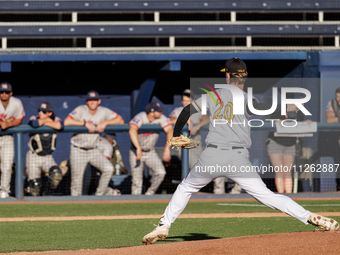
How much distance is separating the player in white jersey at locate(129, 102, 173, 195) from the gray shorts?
164 centimetres

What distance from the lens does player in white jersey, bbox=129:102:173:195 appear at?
8.77 meters

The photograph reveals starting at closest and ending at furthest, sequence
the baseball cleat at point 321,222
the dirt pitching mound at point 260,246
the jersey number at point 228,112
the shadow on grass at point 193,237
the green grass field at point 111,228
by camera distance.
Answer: the dirt pitching mound at point 260,246, the baseball cleat at point 321,222, the jersey number at point 228,112, the green grass field at point 111,228, the shadow on grass at point 193,237

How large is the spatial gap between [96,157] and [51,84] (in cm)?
383

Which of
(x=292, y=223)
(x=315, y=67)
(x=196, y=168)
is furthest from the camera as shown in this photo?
(x=315, y=67)

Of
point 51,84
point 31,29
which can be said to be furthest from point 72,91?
point 31,29

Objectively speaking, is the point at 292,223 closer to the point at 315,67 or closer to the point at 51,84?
the point at 315,67

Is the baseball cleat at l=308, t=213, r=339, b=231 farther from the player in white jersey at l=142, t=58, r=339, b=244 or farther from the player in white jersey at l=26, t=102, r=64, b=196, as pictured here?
the player in white jersey at l=26, t=102, r=64, b=196

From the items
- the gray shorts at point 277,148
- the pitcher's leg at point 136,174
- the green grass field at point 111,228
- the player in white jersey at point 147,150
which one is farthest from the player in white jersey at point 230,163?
the gray shorts at point 277,148

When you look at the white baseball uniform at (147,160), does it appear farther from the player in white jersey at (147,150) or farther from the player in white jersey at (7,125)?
the player in white jersey at (7,125)

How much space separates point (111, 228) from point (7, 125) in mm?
3393

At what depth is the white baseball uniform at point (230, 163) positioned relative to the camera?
14.0 ft

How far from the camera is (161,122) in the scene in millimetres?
8883

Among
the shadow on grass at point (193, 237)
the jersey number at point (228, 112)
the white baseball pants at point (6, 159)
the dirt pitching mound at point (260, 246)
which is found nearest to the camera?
the dirt pitching mound at point (260, 246)

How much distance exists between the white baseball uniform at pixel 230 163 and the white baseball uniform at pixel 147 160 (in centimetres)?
438
